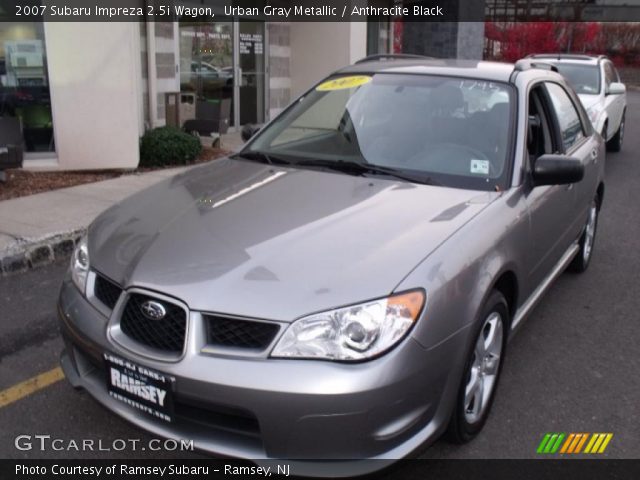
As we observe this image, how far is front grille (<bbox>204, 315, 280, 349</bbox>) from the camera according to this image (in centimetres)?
242

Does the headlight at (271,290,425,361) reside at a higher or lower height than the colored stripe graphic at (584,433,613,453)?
higher

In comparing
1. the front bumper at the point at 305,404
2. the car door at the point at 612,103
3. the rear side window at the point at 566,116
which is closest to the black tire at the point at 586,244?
the rear side window at the point at 566,116

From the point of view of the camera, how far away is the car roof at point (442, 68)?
13.3 feet

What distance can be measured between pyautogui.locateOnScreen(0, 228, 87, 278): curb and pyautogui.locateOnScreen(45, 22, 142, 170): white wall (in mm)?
2867

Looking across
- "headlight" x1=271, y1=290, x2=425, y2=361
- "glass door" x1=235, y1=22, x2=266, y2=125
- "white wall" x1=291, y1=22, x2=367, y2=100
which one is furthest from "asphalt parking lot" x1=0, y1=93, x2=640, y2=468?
"white wall" x1=291, y1=22, x2=367, y2=100

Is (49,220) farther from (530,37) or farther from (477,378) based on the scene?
(530,37)

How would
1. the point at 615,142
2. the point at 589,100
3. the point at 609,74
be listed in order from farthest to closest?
1. the point at 615,142
2. the point at 609,74
3. the point at 589,100

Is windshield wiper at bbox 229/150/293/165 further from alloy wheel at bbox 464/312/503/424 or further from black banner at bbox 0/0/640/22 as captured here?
black banner at bbox 0/0/640/22

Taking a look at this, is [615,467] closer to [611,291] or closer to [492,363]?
[492,363]

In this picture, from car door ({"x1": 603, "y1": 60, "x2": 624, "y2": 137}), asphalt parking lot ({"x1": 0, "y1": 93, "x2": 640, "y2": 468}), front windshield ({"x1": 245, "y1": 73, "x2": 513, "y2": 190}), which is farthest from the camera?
car door ({"x1": 603, "y1": 60, "x2": 624, "y2": 137})

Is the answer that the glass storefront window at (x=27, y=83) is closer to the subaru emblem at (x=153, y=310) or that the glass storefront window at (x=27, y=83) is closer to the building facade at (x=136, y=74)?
the building facade at (x=136, y=74)

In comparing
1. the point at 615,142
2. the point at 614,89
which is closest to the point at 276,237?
the point at 614,89

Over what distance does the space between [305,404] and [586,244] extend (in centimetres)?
381

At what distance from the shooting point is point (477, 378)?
3.07 metres
